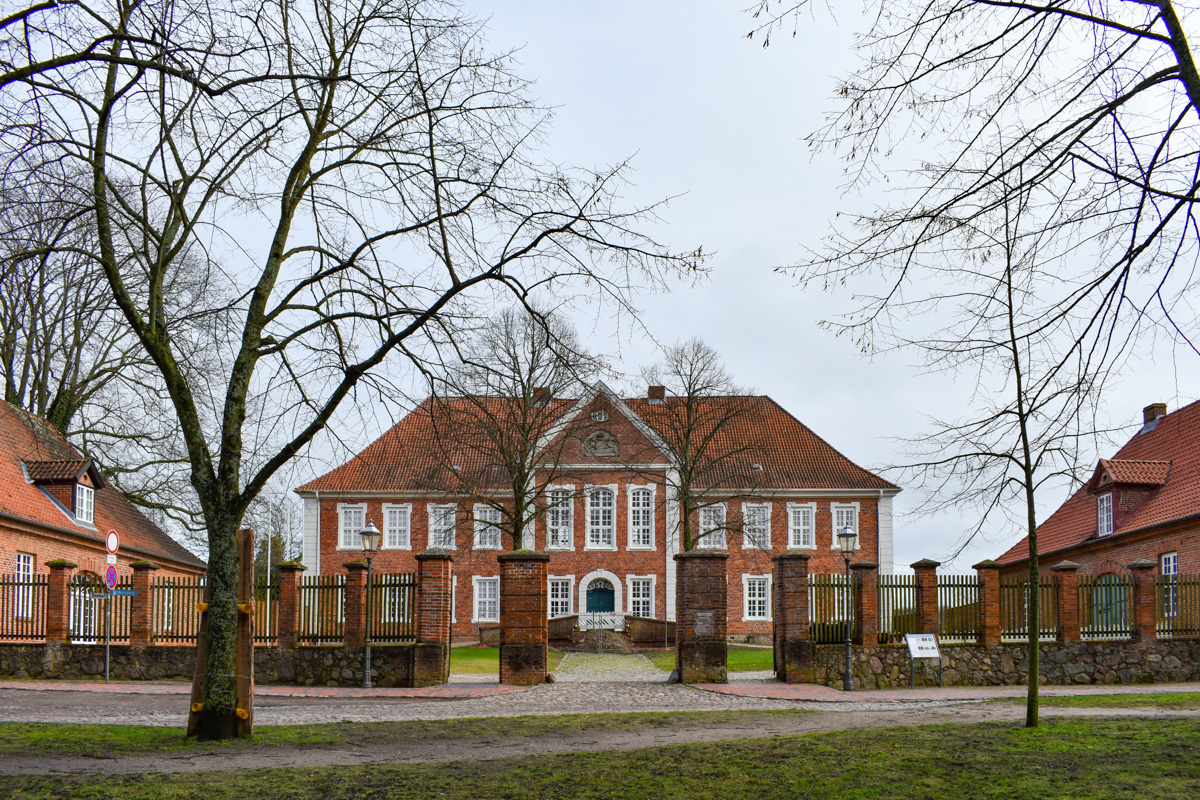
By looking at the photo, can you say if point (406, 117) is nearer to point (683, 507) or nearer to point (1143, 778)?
point (1143, 778)

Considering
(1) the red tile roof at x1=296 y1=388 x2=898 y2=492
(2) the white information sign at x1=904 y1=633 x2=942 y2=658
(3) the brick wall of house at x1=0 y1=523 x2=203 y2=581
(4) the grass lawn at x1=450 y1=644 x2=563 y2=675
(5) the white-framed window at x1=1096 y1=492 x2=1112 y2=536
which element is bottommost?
(4) the grass lawn at x1=450 y1=644 x2=563 y2=675

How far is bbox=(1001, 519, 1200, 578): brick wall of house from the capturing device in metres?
26.7

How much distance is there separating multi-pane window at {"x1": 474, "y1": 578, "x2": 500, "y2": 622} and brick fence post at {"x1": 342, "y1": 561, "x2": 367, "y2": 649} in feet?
73.7

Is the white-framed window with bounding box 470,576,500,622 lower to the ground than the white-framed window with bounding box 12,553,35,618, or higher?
lower

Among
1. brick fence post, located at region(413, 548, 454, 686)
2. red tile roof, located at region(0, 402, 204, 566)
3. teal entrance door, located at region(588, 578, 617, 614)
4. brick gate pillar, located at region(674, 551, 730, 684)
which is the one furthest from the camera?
teal entrance door, located at region(588, 578, 617, 614)

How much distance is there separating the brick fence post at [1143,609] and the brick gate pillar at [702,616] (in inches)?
354

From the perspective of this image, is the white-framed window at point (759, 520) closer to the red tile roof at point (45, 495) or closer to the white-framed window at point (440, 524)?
the white-framed window at point (440, 524)

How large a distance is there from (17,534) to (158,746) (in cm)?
1850

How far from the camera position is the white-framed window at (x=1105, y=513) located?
31.2m

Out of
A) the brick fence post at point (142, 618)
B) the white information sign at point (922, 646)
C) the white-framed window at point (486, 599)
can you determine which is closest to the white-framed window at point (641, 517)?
the white-framed window at point (486, 599)

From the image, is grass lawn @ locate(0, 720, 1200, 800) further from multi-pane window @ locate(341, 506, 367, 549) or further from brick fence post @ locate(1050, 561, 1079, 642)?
multi-pane window @ locate(341, 506, 367, 549)

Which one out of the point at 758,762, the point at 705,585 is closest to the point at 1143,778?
the point at 758,762

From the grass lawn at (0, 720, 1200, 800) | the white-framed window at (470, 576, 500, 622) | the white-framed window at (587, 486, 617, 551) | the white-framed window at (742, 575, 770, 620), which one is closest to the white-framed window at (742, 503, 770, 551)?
the white-framed window at (742, 575, 770, 620)

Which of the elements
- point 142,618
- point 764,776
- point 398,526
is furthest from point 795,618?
point 398,526
